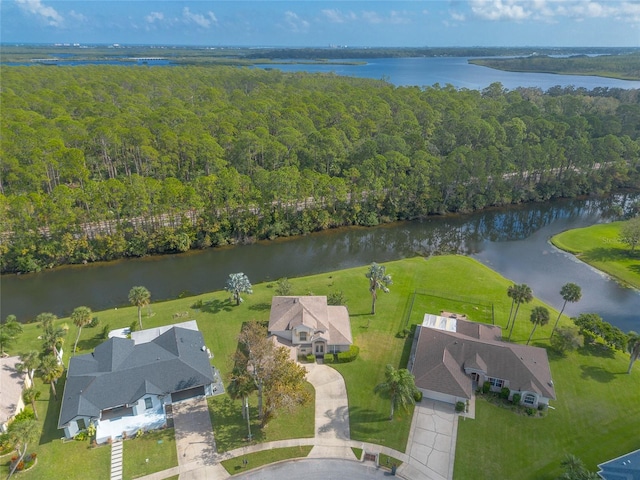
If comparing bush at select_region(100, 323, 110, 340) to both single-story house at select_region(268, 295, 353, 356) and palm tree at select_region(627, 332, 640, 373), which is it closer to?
single-story house at select_region(268, 295, 353, 356)

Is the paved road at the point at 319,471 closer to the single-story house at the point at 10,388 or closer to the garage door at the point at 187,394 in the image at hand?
the garage door at the point at 187,394

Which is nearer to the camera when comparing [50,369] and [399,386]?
[399,386]

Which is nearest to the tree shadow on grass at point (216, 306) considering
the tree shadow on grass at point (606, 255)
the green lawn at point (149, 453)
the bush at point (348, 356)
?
the bush at point (348, 356)

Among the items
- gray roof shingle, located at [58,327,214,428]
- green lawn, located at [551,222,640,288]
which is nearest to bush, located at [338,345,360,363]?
gray roof shingle, located at [58,327,214,428]

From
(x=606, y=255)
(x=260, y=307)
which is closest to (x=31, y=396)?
(x=260, y=307)

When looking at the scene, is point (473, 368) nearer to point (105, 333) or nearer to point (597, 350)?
point (597, 350)

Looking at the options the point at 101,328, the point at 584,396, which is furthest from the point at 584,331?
the point at 101,328
